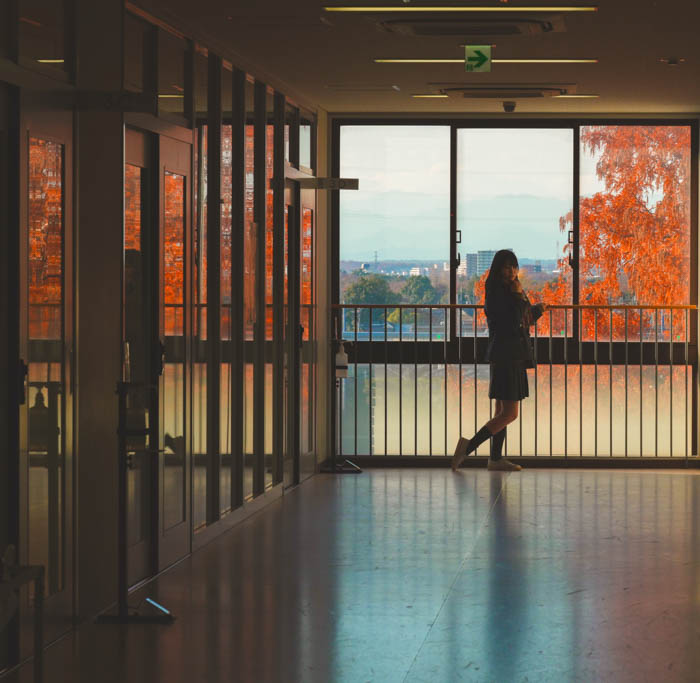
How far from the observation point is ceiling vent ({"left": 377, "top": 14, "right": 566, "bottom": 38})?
5.95m

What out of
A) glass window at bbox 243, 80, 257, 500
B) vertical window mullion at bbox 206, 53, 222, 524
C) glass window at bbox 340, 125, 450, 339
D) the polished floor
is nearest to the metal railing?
glass window at bbox 340, 125, 450, 339

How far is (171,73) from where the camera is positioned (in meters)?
5.82

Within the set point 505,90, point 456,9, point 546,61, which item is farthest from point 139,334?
point 505,90

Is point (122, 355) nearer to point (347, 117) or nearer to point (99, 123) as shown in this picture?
point (99, 123)

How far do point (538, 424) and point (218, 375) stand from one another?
12.2ft

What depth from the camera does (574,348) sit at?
30.9 ft

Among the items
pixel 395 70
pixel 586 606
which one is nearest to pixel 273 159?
pixel 395 70

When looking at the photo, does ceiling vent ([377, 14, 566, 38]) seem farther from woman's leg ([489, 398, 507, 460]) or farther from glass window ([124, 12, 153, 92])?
woman's leg ([489, 398, 507, 460])

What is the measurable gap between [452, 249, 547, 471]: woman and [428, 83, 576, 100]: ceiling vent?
3.66ft

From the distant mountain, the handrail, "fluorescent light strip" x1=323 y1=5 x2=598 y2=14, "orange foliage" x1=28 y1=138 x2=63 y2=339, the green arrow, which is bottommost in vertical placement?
Result: the handrail

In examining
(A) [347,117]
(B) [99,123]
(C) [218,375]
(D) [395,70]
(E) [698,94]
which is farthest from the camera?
(A) [347,117]

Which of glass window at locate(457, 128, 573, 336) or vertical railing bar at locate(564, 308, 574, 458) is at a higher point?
glass window at locate(457, 128, 573, 336)

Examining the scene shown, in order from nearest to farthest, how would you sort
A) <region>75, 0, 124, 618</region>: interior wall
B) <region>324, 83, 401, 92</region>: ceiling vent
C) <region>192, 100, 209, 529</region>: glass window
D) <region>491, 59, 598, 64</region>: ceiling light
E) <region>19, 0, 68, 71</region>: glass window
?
<region>19, 0, 68, 71</region>: glass window → <region>75, 0, 124, 618</region>: interior wall → <region>192, 100, 209, 529</region>: glass window → <region>491, 59, 598, 64</region>: ceiling light → <region>324, 83, 401, 92</region>: ceiling vent

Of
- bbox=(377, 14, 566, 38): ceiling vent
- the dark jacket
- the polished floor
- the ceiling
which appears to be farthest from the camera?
the dark jacket
